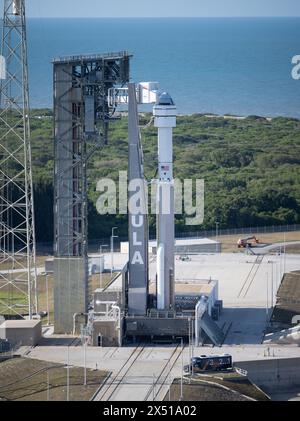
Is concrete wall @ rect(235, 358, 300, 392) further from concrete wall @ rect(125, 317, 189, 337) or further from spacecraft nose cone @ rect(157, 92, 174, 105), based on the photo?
spacecraft nose cone @ rect(157, 92, 174, 105)

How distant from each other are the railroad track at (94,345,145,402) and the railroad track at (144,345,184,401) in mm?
1114

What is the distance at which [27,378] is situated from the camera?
45469mm

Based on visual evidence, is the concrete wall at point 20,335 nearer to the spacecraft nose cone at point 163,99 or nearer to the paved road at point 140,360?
the paved road at point 140,360

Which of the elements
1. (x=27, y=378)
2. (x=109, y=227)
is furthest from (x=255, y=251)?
(x=27, y=378)

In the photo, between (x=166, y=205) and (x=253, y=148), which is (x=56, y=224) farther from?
(x=253, y=148)

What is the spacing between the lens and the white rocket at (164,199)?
51625 millimetres

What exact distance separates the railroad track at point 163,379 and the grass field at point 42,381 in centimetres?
170

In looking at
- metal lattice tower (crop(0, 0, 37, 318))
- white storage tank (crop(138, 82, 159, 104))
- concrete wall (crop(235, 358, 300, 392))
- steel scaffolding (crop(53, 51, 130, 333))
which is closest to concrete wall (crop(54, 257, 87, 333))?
steel scaffolding (crop(53, 51, 130, 333))

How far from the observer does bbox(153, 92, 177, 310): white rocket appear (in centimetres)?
5162

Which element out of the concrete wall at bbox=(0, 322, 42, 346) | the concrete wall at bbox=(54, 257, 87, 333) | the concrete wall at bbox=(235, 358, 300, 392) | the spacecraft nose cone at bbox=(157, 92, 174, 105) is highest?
the spacecraft nose cone at bbox=(157, 92, 174, 105)

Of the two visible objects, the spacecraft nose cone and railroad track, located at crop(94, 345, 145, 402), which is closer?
railroad track, located at crop(94, 345, 145, 402)

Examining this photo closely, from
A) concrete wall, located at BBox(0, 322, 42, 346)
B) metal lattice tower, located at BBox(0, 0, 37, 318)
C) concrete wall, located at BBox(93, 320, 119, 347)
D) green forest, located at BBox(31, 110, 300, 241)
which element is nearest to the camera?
concrete wall, located at BBox(0, 322, 42, 346)

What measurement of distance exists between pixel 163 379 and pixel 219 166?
54.6 m
